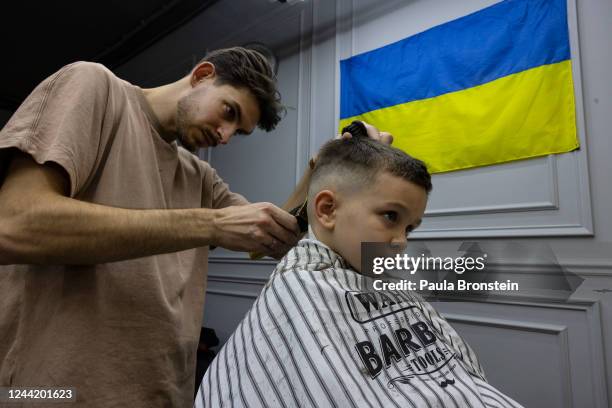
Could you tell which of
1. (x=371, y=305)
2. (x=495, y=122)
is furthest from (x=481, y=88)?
(x=371, y=305)

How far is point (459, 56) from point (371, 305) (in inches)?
67.6

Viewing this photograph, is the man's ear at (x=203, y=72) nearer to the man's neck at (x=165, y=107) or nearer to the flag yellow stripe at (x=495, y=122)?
the man's neck at (x=165, y=107)

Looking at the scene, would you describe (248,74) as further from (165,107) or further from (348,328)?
(348,328)

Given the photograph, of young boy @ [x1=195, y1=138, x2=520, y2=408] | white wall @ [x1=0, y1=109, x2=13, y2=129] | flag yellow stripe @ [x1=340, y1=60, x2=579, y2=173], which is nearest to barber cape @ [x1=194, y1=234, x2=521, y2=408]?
young boy @ [x1=195, y1=138, x2=520, y2=408]

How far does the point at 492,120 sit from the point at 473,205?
45 cm

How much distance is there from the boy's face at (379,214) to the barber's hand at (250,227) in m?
0.19

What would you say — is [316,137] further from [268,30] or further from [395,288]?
[395,288]

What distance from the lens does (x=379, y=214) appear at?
103 cm

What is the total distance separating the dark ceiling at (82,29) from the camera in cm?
365

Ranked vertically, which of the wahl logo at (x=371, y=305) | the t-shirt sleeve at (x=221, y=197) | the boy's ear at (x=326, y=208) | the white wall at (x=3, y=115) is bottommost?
the wahl logo at (x=371, y=305)

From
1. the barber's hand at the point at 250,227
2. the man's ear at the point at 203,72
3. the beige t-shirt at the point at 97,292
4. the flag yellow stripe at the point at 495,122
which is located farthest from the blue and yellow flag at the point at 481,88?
the beige t-shirt at the point at 97,292

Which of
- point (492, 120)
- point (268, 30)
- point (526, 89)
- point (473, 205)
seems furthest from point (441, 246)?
point (268, 30)

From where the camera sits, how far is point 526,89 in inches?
73.0

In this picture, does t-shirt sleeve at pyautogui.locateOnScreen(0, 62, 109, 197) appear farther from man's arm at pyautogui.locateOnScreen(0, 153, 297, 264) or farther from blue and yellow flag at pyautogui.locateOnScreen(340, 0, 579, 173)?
blue and yellow flag at pyautogui.locateOnScreen(340, 0, 579, 173)
